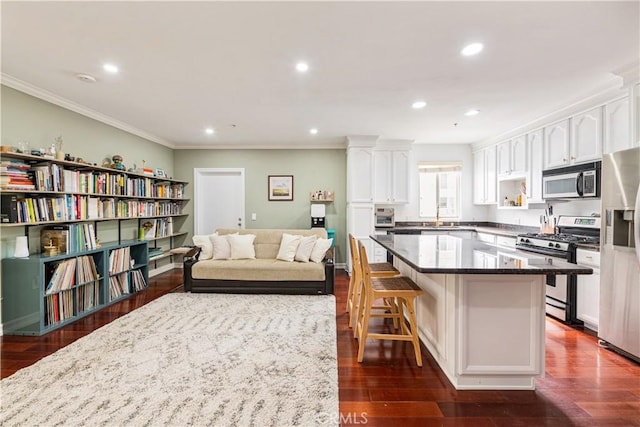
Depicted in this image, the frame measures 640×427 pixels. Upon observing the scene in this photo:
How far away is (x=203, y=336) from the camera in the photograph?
9.45 feet

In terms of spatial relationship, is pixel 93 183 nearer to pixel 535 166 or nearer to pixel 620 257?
pixel 620 257

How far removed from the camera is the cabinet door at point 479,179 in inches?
224

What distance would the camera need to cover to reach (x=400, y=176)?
584cm

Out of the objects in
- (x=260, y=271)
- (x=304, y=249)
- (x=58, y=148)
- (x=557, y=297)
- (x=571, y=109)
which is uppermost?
(x=571, y=109)

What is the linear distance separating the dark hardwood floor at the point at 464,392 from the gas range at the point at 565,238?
89cm

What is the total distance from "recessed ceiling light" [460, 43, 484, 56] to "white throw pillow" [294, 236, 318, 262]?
2983 millimetres

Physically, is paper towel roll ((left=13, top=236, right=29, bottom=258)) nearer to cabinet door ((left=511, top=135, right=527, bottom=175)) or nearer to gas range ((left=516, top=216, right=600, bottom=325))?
gas range ((left=516, top=216, right=600, bottom=325))

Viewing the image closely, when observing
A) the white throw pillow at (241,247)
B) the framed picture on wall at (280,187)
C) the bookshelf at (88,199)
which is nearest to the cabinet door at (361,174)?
the framed picture on wall at (280,187)

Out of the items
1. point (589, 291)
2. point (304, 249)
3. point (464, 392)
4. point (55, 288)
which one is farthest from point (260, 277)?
point (589, 291)

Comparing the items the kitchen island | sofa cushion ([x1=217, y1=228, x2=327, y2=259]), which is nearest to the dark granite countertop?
the kitchen island

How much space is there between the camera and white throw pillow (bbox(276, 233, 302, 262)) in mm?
4531

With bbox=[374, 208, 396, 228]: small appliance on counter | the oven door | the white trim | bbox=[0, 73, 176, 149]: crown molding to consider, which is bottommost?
the oven door

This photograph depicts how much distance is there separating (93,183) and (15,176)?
3.01ft

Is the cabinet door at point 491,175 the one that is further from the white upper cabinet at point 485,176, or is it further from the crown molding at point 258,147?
the crown molding at point 258,147
